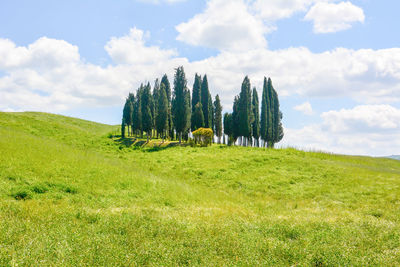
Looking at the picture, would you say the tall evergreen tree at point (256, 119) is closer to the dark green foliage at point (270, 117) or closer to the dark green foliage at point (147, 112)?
the dark green foliage at point (270, 117)

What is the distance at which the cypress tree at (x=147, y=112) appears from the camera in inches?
2109

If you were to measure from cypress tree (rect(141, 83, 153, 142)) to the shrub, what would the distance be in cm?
1149

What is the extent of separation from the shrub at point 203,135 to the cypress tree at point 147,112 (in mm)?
11486

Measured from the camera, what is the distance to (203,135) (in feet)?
152

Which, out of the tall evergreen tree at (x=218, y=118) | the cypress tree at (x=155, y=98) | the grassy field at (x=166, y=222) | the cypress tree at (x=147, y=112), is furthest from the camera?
the tall evergreen tree at (x=218, y=118)

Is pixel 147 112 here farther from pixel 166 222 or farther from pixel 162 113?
pixel 166 222

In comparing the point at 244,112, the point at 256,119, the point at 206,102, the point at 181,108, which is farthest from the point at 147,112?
the point at 256,119

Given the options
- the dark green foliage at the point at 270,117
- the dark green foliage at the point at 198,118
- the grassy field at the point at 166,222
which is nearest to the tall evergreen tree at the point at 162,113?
the dark green foliage at the point at 198,118

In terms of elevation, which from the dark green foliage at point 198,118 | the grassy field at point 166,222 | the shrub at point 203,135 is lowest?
the grassy field at point 166,222

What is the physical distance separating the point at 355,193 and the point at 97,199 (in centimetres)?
1789

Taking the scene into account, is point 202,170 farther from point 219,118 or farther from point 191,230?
point 219,118

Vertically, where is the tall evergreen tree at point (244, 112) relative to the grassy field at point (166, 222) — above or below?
above

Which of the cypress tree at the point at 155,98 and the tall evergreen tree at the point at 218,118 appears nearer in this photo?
the cypress tree at the point at 155,98

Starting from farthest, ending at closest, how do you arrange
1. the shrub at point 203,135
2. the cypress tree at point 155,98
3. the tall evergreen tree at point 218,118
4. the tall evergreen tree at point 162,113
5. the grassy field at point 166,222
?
1. the tall evergreen tree at point 218,118
2. the cypress tree at point 155,98
3. the tall evergreen tree at point 162,113
4. the shrub at point 203,135
5. the grassy field at point 166,222
